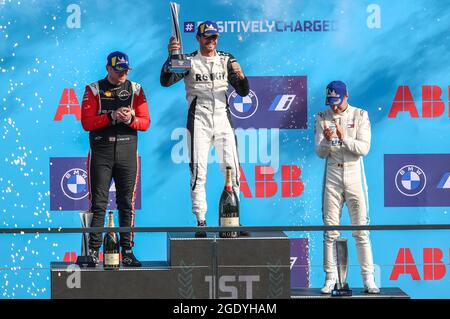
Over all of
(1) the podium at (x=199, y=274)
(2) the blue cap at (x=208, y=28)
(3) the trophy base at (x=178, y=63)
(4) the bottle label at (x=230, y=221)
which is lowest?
(1) the podium at (x=199, y=274)

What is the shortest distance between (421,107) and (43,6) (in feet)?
8.61

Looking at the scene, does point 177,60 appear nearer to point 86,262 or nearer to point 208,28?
point 208,28

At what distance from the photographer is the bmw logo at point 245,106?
860 centimetres

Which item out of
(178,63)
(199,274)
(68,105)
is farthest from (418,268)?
(68,105)

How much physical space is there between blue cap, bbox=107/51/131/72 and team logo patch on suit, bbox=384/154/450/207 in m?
2.20

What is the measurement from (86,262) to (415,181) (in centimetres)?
289

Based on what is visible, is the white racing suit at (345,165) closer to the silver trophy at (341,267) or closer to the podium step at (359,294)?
the silver trophy at (341,267)

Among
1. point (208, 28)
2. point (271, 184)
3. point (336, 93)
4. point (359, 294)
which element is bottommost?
point (359, 294)

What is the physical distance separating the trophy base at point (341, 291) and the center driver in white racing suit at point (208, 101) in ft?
3.36

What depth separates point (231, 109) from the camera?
8.62 m

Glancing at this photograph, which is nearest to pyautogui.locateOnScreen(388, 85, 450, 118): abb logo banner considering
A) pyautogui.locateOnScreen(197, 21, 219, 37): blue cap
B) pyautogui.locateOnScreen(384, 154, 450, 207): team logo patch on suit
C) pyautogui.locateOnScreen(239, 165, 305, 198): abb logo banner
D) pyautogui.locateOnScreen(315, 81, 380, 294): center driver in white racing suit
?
pyautogui.locateOnScreen(384, 154, 450, 207): team logo patch on suit

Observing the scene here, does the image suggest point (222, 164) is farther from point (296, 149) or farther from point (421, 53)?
point (421, 53)

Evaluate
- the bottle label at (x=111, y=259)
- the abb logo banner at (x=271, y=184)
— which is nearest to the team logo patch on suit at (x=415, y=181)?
the abb logo banner at (x=271, y=184)
